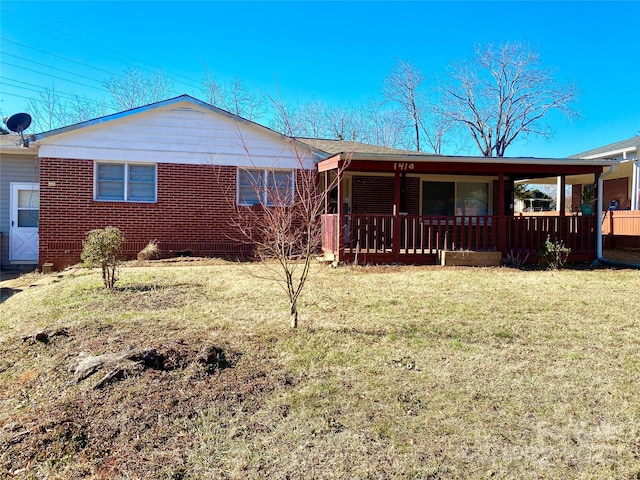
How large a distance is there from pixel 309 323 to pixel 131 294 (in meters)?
3.20

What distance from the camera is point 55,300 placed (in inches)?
269

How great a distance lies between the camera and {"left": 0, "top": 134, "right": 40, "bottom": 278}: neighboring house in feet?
41.2

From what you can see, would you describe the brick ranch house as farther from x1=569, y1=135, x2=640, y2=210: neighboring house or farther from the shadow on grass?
x1=569, y1=135, x2=640, y2=210: neighboring house

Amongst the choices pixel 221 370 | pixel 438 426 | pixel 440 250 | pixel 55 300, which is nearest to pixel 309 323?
pixel 221 370

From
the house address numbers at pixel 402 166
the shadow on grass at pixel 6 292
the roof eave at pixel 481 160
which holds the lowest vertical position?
the shadow on grass at pixel 6 292

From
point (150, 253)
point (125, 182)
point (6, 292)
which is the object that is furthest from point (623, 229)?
point (6, 292)

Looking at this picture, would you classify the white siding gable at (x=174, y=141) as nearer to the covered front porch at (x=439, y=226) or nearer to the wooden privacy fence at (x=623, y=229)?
the covered front porch at (x=439, y=226)

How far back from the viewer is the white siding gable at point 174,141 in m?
11.5

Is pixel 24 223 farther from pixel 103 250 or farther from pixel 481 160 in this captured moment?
pixel 481 160

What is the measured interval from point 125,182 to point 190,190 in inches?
64.2

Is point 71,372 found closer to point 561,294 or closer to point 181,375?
point 181,375

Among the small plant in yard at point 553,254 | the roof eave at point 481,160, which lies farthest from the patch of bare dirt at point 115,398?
the small plant in yard at point 553,254

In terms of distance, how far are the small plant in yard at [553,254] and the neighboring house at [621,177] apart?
6.18m

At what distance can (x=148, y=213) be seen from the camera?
12.0m
